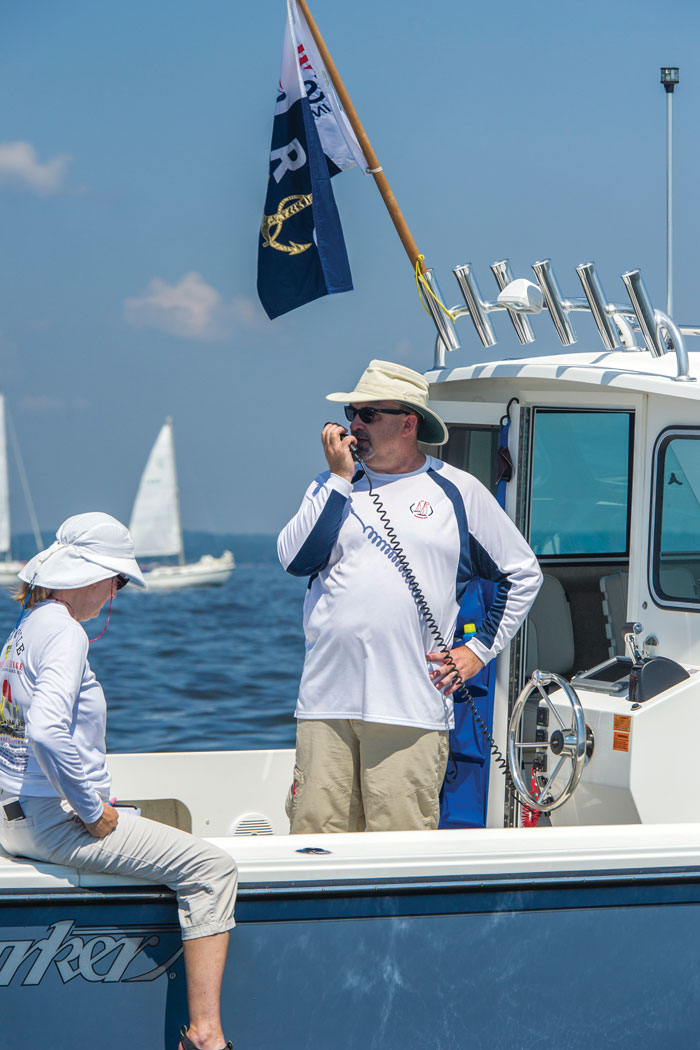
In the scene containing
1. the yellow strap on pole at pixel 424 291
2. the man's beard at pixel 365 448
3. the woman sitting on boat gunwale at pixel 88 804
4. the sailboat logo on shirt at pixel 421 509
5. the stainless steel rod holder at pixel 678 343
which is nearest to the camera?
the woman sitting on boat gunwale at pixel 88 804

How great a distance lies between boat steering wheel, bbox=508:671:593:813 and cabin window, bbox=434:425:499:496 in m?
0.89

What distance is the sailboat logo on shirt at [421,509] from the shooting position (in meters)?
4.06

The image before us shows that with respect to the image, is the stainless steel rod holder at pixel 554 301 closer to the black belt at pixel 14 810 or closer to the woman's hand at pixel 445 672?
the woman's hand at pixel 445 672

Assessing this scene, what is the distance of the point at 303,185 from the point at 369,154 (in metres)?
0.30

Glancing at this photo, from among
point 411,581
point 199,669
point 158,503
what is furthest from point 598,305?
point 158,503

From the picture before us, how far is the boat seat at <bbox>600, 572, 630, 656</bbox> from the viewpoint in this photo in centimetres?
522

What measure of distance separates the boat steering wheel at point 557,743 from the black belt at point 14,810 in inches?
68.3

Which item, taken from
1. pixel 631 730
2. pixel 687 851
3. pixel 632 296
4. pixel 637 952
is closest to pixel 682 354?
pixel 632 296

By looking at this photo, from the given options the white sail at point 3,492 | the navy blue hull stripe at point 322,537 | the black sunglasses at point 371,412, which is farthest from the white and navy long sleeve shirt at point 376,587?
the white sail at point 3,492

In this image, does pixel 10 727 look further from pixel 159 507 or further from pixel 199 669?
pixel 159 507

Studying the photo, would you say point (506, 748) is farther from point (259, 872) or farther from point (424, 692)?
Result: point (259, 872)

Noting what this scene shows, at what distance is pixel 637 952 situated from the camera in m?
3.70

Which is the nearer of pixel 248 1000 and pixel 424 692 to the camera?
pixel 248 1000

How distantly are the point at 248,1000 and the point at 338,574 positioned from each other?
1284 mm
